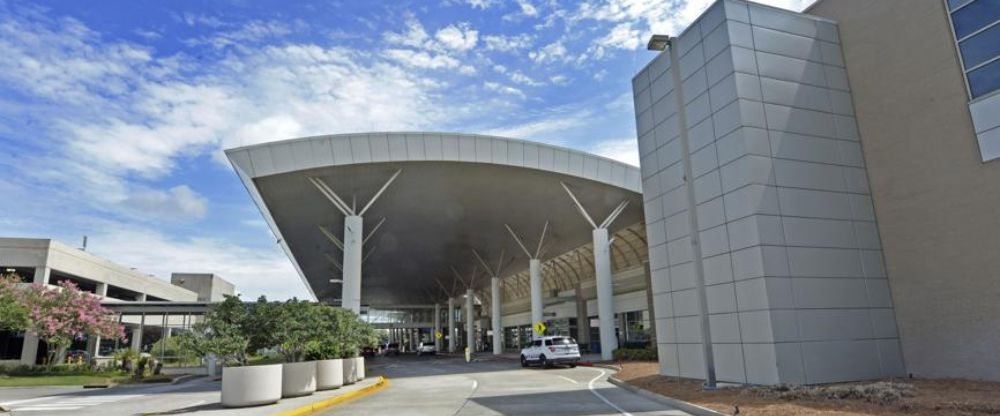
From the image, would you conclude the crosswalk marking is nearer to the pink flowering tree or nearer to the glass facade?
the pink flowering tree

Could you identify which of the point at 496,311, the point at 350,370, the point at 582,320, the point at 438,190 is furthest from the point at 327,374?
the point at 582,320

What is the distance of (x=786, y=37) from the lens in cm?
1850

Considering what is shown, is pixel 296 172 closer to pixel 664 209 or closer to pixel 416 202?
pixel 416 202

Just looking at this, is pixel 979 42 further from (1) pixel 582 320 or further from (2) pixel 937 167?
(1) pixel 582 320

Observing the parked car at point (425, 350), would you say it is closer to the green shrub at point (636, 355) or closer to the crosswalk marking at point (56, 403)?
the green shrub at point (636, 355)

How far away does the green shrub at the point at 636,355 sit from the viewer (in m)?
31.4

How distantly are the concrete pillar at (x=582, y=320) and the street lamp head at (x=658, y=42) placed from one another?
141 feet

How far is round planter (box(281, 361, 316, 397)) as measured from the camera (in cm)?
1695

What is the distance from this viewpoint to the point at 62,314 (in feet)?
123

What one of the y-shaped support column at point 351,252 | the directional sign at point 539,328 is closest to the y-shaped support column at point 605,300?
the directional sign at point 539,328

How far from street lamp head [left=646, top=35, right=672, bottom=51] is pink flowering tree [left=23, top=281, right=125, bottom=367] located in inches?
1536

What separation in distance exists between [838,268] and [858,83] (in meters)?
5.86

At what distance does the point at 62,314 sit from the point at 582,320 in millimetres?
39829

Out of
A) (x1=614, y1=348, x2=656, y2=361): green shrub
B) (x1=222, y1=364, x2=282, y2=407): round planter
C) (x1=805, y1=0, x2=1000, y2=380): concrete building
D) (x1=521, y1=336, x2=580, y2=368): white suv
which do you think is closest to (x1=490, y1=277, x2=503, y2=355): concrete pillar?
(x1=614, y1=348, x2=656, y2=361): green shrub
